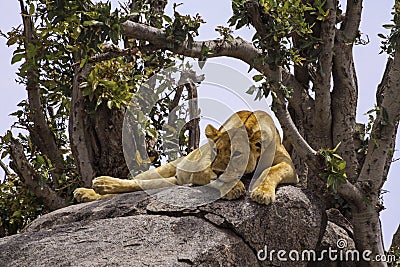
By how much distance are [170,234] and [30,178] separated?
9.03 ft

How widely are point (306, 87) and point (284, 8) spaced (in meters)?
1.39

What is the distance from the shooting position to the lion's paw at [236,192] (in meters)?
5.74

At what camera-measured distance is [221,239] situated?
17.7 ft

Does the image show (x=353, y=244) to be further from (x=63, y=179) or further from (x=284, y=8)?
(x=63, y=179)

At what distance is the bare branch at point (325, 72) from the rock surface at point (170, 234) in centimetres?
128

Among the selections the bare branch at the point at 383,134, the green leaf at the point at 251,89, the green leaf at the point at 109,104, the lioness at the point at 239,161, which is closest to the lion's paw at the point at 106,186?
the lioness at the point at 239,161

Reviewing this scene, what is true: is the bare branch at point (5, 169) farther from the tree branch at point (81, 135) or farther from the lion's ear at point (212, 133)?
the lion's ear at point (212, 133)

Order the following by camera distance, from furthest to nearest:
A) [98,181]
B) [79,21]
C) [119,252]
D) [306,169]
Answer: [306,169], [98,181], [79,21], [119,252]

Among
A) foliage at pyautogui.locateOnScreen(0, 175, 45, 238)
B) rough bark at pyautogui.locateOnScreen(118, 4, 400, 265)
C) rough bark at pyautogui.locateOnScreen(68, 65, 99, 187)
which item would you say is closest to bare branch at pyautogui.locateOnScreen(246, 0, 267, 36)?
rough bark at pyautogui.locateOnScreen(118, 4, 400, 265)

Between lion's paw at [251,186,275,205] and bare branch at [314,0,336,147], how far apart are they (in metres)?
1.72

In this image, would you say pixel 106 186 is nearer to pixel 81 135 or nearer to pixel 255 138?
pixel 81 135

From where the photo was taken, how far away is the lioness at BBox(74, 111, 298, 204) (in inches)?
228

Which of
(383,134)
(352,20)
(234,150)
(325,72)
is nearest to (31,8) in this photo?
(234,150)

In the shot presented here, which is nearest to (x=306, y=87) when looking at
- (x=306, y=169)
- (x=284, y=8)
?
(x=306, y=169)
